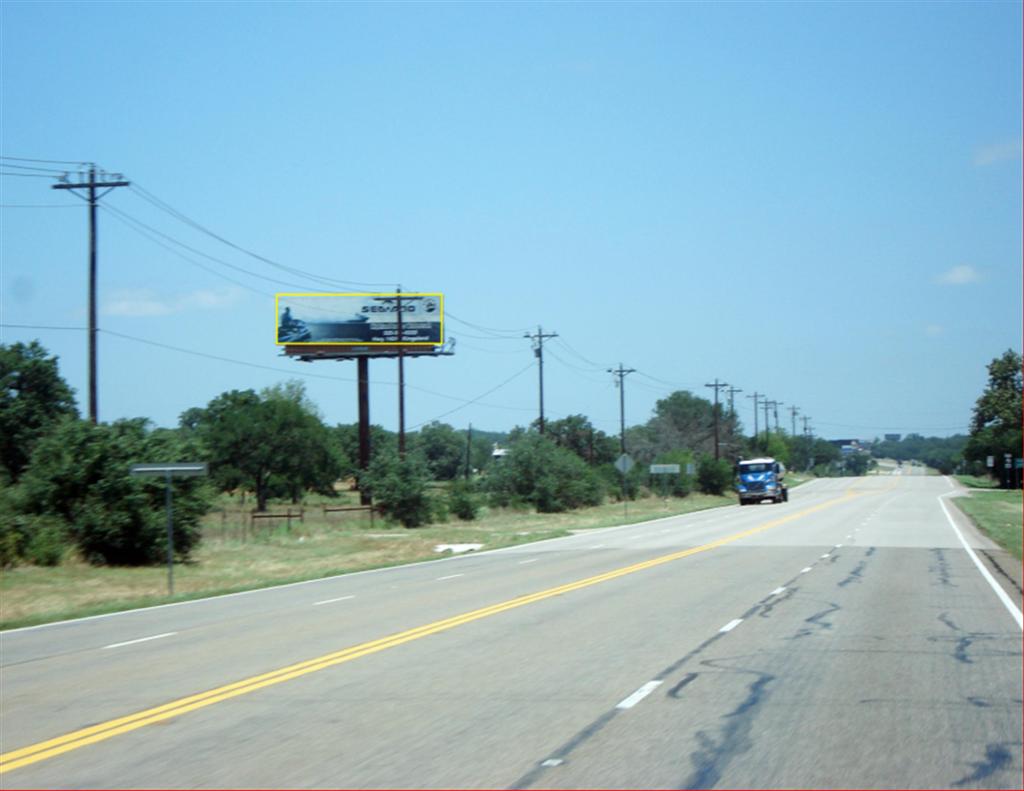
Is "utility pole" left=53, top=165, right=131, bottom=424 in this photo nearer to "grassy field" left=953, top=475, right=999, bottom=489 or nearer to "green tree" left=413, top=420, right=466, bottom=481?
"grassy field" left=953, top=475, right=999, bottom=489

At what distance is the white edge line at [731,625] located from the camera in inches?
603

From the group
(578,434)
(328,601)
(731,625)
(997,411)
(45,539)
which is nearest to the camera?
(731,625)

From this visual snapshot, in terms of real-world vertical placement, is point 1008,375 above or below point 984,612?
above

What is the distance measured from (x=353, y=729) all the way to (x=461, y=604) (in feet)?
33.3

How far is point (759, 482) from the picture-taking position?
266 ft

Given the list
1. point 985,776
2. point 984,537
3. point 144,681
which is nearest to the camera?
point 985,776

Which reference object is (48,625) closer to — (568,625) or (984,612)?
(568,625)

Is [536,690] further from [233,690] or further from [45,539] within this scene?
[45,539]

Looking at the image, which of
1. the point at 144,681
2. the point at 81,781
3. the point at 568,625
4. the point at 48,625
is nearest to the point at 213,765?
the point at 81,781

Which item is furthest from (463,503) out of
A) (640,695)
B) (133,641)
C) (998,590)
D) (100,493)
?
(640,695)

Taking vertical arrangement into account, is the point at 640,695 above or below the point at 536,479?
below

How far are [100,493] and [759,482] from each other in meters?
55.1

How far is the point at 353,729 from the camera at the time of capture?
366 inches

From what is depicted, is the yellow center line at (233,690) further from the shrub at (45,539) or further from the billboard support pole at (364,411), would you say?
the billboard support pole at (364,411)
